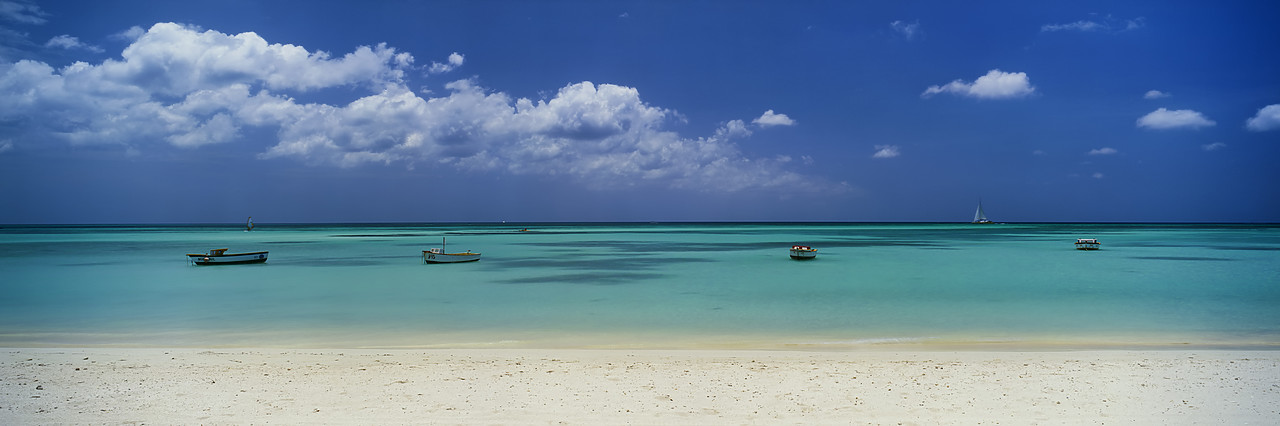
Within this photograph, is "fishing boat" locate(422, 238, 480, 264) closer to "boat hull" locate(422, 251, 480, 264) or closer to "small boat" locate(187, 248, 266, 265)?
"boat hull" locate(422, 251, 480, 264)

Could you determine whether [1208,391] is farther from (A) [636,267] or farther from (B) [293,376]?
(A) [636,267]

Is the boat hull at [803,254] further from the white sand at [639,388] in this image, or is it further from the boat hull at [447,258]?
the white sand at [639,388]

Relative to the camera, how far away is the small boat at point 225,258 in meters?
33.6

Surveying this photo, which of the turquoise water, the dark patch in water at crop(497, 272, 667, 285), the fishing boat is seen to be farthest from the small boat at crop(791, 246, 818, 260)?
the fishing boat

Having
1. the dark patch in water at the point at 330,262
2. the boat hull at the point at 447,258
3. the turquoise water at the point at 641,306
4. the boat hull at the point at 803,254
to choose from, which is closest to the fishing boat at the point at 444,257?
the boat hull at the point at 447,258

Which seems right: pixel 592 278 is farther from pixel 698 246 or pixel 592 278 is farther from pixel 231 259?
pixel 698 246

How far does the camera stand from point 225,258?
34938 mm

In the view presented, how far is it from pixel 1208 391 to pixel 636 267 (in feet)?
85.4

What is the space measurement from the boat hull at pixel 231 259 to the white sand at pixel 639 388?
1049 inches

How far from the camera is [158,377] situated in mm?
8086

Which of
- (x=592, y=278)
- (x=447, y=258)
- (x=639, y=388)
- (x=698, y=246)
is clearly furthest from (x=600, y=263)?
(x=639, y=388)

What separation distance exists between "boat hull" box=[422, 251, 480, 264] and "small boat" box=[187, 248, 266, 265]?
8.67m

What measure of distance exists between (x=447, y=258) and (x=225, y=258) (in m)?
11.3

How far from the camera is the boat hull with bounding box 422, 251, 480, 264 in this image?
3394 cm
